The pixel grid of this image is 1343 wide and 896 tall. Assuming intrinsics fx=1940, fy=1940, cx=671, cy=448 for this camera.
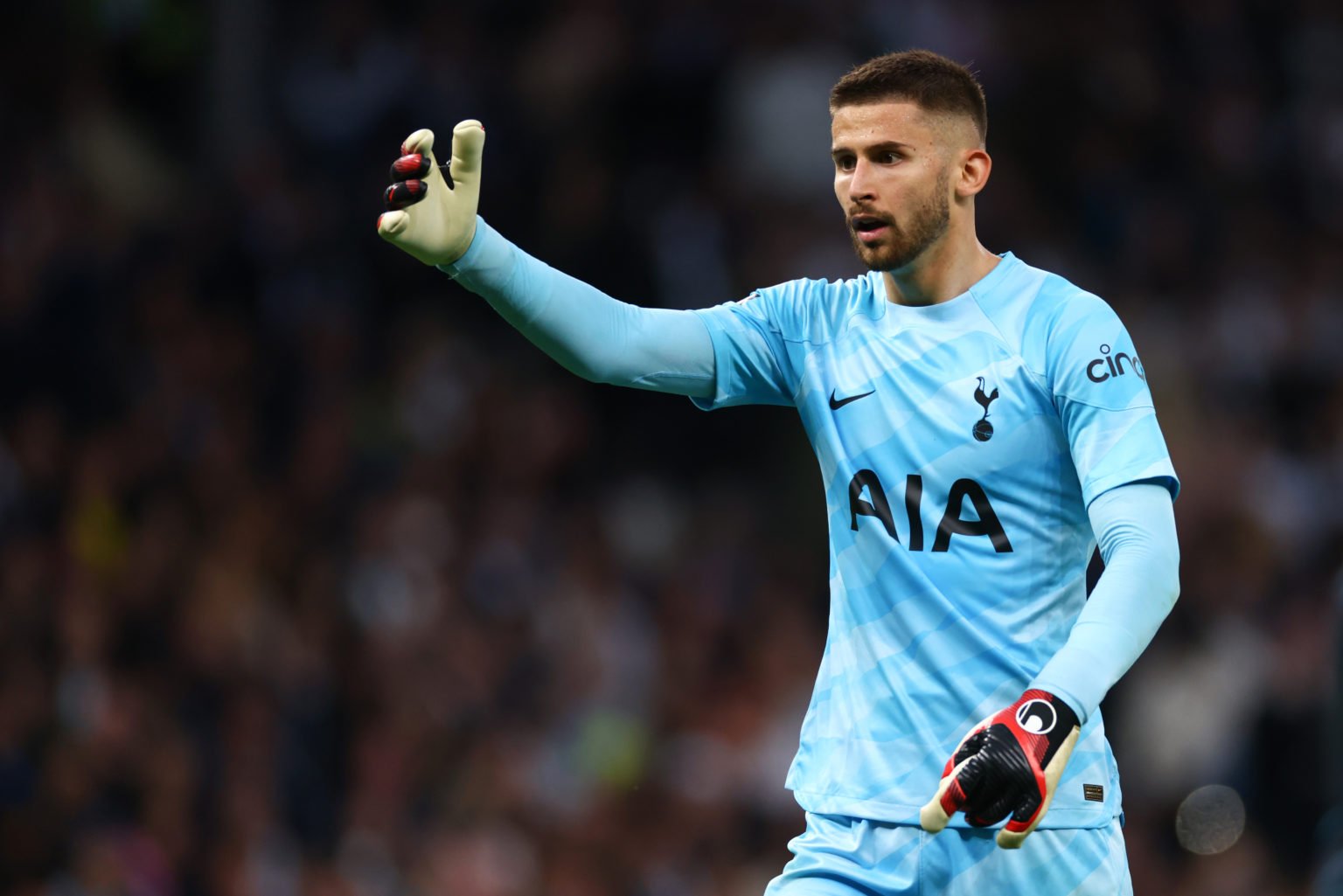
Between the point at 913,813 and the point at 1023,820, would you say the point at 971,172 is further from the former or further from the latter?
the point at 1023,820

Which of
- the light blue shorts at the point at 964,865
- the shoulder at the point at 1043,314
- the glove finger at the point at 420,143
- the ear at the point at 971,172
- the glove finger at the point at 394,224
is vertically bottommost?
the light blue shorts at the point at 964,865

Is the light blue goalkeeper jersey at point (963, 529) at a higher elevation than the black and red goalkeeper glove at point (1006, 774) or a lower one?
higher

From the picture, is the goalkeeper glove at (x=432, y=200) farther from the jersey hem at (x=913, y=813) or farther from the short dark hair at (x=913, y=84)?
the jersey hem at (x=913, y=813)

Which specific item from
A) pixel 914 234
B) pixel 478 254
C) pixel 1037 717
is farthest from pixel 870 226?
pixel 1037 717

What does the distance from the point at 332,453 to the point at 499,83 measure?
307 cm

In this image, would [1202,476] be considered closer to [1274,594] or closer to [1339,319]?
[1274,594]

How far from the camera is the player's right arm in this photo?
170 inches

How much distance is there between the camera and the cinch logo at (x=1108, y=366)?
431 centimetres

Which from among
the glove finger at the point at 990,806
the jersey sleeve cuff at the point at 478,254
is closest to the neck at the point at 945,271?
the jersey sleeve cuff at the point at 478,254

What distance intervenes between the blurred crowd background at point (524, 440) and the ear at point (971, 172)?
5.73 m

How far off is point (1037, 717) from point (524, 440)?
26.7ft

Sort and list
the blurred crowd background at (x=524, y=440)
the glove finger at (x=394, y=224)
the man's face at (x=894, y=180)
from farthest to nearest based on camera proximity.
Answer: the blurred crowd background at (x=524, y=440) < the man's face at (x=894, y=180) < the glove finger at (x=394, y=224)

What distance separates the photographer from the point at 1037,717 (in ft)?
12.5

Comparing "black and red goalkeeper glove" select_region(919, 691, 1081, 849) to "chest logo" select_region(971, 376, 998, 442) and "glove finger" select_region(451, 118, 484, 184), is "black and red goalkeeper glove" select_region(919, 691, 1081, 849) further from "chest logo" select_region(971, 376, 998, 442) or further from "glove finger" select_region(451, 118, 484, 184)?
"glove finger" select_region(451, 118, 484, 184)
